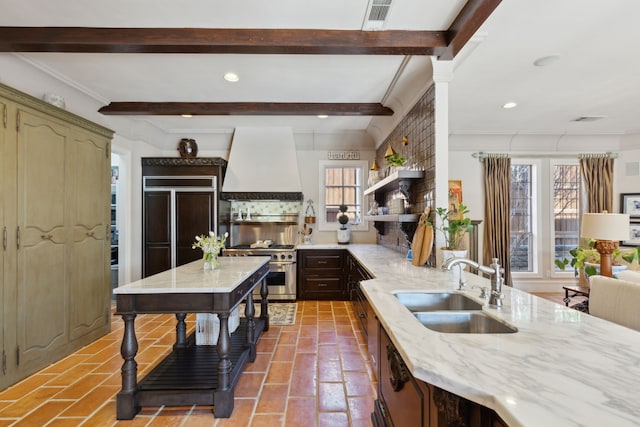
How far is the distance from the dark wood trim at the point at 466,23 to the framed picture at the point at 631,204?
5.13 m

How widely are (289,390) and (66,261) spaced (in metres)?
2.50

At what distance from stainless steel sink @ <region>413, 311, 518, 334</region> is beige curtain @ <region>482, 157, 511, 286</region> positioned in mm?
4279

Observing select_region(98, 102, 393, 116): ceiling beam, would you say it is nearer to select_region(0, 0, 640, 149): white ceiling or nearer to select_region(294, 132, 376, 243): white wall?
select_region(0, 0, 640, 149): white ceiling

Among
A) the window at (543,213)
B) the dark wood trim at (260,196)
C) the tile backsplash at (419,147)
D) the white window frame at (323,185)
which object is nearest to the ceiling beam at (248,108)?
the tile backsplash at (419,147)

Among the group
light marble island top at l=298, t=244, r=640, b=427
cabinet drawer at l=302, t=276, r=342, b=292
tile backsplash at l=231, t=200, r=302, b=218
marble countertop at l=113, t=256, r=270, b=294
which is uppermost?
tile backsplash at l=231, t=200, r=302, b=218

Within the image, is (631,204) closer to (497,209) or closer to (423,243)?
(497,209)

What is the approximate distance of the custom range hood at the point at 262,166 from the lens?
5.09 metres

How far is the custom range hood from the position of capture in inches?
200

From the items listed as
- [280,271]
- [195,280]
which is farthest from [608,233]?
[280,271]

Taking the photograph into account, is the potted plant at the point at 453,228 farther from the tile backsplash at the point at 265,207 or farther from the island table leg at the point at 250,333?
the tile backsplash at the point at 265,207

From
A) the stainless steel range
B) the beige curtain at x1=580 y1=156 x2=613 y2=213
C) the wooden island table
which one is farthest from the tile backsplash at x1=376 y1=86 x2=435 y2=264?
the beige curtain at x1=580 y1=156 x2=613 y2=213

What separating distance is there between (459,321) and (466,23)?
200 cm

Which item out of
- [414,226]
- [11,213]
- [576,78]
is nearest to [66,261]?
[11,213]

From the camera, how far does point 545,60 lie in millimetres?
2814
